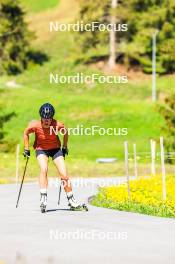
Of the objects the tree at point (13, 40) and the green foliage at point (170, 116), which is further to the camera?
the tree at point (13, 40)

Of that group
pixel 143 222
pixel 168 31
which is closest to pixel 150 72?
pixel 168 31

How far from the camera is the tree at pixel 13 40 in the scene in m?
91.4

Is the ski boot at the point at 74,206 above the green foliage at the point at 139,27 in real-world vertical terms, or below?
below

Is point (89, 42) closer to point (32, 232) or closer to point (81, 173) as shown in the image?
point (81, 173)

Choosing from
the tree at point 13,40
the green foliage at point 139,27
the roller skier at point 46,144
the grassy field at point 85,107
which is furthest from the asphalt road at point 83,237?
the tree at point 13,40

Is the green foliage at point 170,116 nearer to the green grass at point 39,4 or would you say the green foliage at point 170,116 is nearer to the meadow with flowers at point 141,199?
the meadow with flowers at point 141,199

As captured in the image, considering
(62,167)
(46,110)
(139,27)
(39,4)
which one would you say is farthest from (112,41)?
(46,110)

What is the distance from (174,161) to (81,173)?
1054 centimetres

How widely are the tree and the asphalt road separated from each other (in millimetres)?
74194

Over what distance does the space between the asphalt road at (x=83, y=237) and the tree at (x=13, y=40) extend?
7419cm

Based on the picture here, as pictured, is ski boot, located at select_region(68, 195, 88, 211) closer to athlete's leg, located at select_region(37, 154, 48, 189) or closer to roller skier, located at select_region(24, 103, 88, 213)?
roller skier, located at select_region(24, 103, 88, 213)

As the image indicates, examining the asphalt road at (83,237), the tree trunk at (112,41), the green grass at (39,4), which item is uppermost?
the green grass at (39,4)

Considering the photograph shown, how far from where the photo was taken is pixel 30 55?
98.8 meters

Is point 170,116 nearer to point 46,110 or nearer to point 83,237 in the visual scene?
point 46,110
